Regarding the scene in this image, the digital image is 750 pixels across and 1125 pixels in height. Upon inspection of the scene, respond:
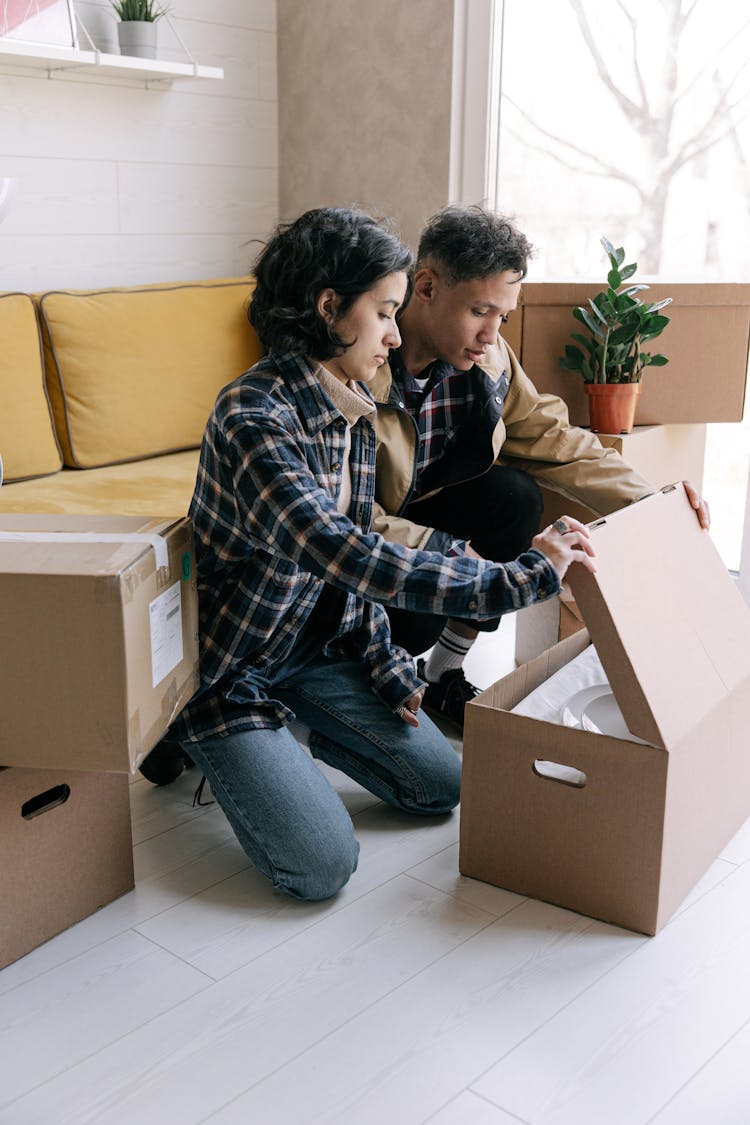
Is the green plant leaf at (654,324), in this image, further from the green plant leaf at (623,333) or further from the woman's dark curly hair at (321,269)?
the woman's dark curly hair at (321,269)

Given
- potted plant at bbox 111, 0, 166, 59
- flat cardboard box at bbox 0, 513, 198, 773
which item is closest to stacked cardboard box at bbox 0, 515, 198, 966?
flat cardboard box at bbox 0, 513, 198, 773

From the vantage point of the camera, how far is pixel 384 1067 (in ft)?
4.12

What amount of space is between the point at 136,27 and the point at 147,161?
1.15 feet

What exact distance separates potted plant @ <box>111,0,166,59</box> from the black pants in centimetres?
150

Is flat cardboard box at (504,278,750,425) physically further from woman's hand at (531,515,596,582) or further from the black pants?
woman's hand at (531,515,596,582)

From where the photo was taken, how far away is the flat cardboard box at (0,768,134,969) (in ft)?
4.63

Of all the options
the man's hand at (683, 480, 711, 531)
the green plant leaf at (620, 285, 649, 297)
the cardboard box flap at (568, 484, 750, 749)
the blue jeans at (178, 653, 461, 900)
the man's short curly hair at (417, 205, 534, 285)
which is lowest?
the blue jeans at (178, 653, 461, 900)

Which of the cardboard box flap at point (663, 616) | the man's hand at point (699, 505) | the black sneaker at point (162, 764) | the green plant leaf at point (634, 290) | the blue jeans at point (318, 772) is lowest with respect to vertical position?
the black sneaker at point (162, 764)

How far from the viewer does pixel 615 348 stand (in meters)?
2.29

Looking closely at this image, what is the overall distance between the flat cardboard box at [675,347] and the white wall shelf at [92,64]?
1171 millimetres

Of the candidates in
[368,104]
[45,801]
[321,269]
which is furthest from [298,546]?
[368,104]

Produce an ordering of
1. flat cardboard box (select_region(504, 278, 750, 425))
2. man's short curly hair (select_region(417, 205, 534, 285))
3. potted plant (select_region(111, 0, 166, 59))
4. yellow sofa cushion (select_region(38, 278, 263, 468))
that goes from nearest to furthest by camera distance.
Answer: man's short curly hair (select_region(417, 205, 534, 285)), flat cardboard box (select_region(504, 278, 750, 425)), yellow sofa cushion (select_region(38, 278, 263, 468)), potted plant (select_region(111, 0, 166, 59))

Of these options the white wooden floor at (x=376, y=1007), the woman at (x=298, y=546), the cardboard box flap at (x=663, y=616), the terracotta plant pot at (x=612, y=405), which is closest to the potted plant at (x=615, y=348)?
the terracotta plant pot at (x=612, y=405)

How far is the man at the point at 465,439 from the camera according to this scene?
1802 mm
